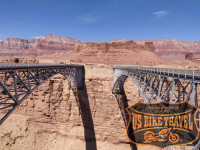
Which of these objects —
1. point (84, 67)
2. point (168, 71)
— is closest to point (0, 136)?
point (84, 67)

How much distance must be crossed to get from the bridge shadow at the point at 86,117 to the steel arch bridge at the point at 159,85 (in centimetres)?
652

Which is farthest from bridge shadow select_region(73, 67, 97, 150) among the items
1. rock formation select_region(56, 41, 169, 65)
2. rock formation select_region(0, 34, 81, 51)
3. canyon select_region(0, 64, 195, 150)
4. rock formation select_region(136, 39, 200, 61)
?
rock formation select_region(0, 34, 81, 51)

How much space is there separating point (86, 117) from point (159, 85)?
19.4m

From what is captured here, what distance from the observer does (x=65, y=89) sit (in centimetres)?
2738

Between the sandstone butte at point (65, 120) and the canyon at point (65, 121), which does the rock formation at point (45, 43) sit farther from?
the canyon at point (65, 121)

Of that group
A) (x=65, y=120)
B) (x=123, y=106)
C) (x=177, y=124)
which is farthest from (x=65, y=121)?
(x=177, y=124)

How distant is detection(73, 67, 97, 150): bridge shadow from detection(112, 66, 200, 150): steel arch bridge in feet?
21.4

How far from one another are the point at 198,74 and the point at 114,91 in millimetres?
20217

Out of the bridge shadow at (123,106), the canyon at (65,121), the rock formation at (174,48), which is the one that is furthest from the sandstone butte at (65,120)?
the rock formation at (174,48)

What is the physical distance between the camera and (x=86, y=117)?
25.7 m

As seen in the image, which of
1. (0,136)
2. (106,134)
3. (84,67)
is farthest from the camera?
(84,67)

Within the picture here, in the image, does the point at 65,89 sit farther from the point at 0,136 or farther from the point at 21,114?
the point at 0,136

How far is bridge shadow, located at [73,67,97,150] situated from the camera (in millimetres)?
23159

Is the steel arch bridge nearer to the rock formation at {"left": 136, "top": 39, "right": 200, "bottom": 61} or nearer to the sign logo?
the sign logo
